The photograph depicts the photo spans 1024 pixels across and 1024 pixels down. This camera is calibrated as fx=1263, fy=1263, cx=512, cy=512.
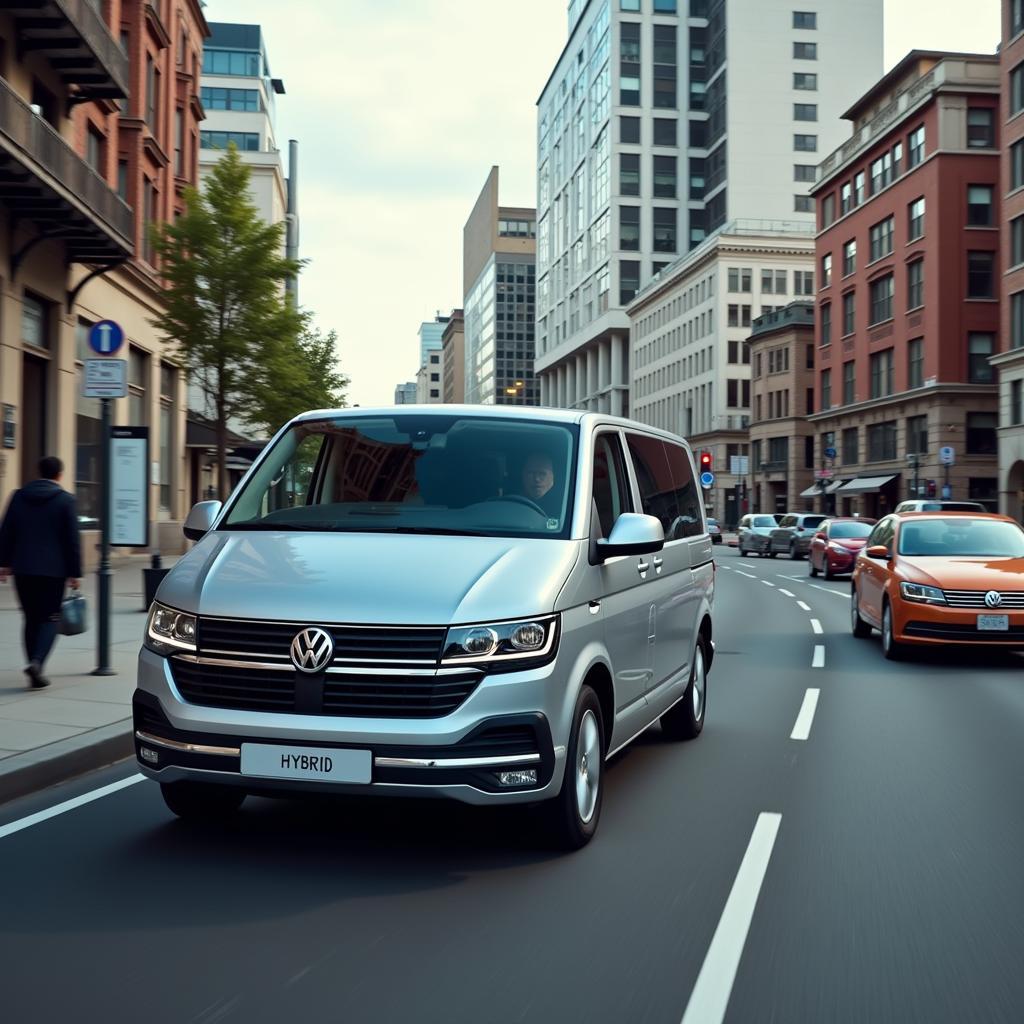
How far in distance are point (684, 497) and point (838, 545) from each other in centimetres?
2160

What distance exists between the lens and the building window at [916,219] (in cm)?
5612

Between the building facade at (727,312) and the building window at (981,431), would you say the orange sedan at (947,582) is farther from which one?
the building facade at (727,312)

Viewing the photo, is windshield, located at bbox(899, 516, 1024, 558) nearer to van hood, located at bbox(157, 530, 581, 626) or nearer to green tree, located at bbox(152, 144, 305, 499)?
van hood, located at bbox(157, 530, 581, 626)

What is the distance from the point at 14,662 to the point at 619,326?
98.8 metres

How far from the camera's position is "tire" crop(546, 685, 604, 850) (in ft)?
16.5

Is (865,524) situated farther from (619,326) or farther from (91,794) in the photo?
(619,326)

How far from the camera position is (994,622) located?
12.2 m

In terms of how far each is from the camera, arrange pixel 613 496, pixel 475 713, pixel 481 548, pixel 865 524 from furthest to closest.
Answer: pixel 865 524
pixel 613 496
pixel 481 548
pixel 475 713

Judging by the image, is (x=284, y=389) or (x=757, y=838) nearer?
(x=757, y=838)

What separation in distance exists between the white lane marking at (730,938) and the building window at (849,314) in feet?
204

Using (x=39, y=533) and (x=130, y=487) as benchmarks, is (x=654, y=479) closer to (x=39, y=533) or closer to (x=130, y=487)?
(x=39, y=533)

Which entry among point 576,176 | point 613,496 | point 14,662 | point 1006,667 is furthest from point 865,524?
point 576,176

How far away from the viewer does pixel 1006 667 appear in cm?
1246

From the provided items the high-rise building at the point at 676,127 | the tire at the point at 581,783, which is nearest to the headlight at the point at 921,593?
the tire at the point at 581,783
